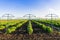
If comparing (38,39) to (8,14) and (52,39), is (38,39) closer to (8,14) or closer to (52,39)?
(52,39)

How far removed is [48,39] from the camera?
11977 mm

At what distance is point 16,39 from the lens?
11969 millimetres

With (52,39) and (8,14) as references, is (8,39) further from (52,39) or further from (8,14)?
(8,14)

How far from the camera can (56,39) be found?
39.5ft

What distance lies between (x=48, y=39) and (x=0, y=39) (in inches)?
139

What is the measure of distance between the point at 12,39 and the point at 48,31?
17.3ft

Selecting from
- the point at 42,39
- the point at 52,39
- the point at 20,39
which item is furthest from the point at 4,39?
the point at 52,39

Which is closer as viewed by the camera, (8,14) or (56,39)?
(56,39)

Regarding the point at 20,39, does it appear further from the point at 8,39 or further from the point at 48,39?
the point at 48,39

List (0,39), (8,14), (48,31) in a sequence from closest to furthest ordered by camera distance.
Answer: (0,39), (48,31), (8,14)

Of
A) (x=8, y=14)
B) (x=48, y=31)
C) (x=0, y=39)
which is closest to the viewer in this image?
(x=0, y=39)

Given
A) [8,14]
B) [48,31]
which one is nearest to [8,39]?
[48,31]

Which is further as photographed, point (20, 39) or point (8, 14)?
point (8, 14)

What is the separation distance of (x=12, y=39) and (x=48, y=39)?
2.66 m
